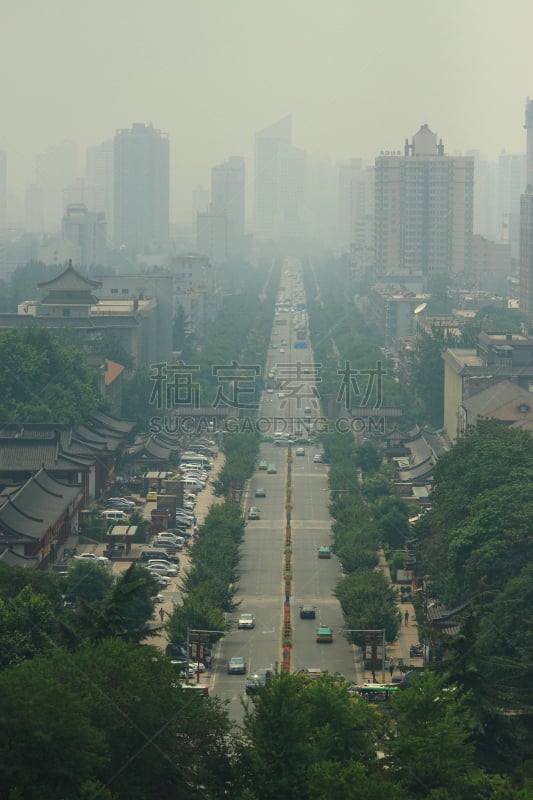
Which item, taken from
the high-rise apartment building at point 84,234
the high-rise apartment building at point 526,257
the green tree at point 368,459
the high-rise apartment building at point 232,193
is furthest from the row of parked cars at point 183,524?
the high-rise apartment building at point 232,193


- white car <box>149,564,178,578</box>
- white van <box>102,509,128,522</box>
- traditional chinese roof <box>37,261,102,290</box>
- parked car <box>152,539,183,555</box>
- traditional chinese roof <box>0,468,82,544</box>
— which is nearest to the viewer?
traditional chinese roof <box>0,468,82,544</box>

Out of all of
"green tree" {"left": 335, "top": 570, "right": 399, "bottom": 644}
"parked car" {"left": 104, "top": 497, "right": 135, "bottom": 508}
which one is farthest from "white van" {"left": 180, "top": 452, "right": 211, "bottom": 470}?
"green tree" {"left": 335, "top": 570, "right": 399, "bottom": 644}

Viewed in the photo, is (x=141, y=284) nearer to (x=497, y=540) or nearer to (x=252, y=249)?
(x=497, y=540)

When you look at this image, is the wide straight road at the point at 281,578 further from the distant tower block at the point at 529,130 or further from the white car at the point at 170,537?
the distant tower block at the point at 529,130

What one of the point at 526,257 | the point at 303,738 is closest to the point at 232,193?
the point at 526,257

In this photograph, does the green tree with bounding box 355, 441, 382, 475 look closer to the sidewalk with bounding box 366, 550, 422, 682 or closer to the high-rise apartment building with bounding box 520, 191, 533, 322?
the sidewalk with bounding box 366, 550, 422, 682

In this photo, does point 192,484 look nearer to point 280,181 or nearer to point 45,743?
point 45,743
